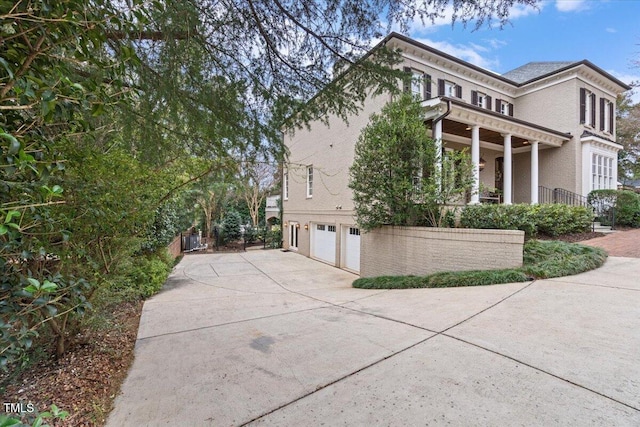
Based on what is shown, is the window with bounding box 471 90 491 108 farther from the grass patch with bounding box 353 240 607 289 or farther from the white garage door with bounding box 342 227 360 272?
the grass patch with bounding box 353 240 607 289

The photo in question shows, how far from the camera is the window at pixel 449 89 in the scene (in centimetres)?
1183

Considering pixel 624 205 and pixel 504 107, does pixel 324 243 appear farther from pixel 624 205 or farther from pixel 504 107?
pixel 624 205

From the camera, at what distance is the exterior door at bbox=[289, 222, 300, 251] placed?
1742cm

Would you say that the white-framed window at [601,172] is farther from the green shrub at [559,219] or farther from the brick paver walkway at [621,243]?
the green shrub at [559,219]

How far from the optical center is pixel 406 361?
9.43 ft

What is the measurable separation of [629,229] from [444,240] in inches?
329

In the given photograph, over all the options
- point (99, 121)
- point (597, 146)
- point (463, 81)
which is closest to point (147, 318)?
point (99, 121)

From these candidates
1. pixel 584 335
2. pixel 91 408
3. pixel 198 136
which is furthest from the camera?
pixel 198 136

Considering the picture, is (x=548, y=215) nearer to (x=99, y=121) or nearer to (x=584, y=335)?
(x=584, y=335)

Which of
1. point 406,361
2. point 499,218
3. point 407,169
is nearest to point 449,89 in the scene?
point 407,169

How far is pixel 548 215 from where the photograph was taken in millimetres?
8234

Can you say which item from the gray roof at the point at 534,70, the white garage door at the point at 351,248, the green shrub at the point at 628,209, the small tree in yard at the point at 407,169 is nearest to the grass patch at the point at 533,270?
the small tree in yard at the point at 407,169

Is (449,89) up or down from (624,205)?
up

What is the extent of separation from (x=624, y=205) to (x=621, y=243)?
3.77m
